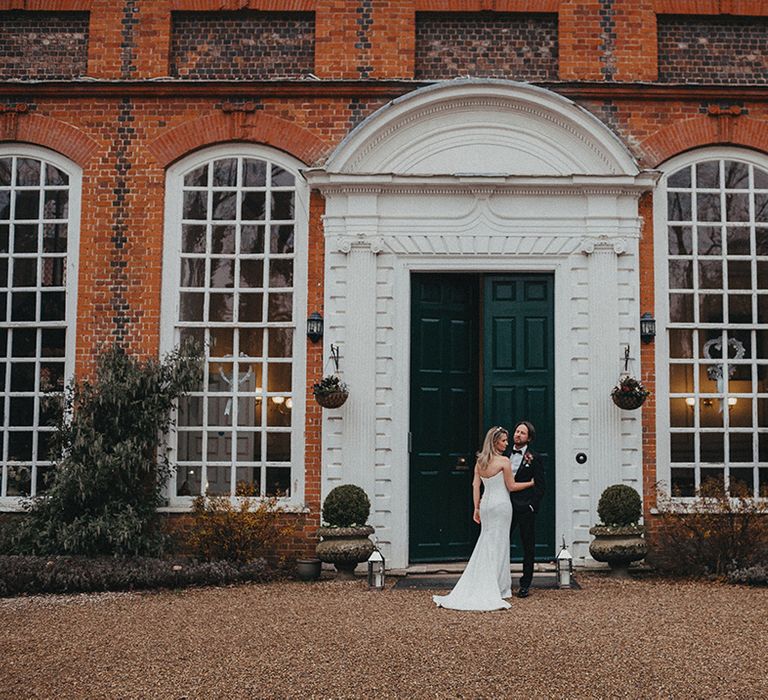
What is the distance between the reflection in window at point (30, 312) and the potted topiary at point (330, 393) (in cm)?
321

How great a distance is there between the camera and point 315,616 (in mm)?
8484

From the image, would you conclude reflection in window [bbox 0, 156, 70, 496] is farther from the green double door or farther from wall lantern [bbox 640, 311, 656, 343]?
wall lantern [bbox 640, 311, 656, 343]

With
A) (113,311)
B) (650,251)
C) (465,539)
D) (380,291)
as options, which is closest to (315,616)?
(465,539)

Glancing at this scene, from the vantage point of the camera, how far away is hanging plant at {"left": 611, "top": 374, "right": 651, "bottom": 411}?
436 inches

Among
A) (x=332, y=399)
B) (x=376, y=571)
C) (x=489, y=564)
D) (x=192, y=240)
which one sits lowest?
(x=376, y=571)

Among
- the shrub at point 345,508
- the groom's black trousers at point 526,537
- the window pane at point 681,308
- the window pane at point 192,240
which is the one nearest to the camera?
the groom's black trousers at point 526,537

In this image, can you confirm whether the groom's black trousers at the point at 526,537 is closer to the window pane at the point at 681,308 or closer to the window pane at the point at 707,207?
the window pane at the point at 681,308

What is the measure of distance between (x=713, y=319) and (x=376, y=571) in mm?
5118

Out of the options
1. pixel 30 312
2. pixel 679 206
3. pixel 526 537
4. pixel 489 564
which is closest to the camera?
pixel 489 564

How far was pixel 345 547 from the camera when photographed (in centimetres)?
1059

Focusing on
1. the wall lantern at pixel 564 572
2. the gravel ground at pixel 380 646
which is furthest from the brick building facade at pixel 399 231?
the gravel ground at pixel 380 646

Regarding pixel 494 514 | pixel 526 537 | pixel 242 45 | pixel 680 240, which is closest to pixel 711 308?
pixel 680 240

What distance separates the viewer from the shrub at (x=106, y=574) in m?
10.0

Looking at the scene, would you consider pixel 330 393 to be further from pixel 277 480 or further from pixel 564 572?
pixel 564 572
